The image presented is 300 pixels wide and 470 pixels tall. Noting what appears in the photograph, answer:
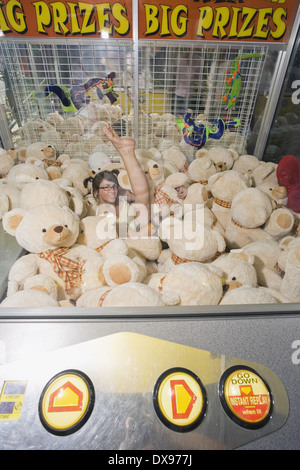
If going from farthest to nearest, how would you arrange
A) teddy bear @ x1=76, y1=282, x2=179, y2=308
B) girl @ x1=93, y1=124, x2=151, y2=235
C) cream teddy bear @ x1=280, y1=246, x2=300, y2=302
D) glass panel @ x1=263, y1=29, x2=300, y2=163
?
glass panel @ x1=263, y1=29, x2=300, y2=163, girl @ x1=93, y1=124, x2=151, y2=235, cream teddy bear @ x1=280, y1=246, x2=300, y2=302, teddy bear @ x1=76, y1=282, x2=179, y2=308

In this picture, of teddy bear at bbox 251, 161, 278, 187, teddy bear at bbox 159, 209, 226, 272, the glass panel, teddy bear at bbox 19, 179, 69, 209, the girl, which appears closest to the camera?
teddy bear at bbox 159, 209, 226, 272

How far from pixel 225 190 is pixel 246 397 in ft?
2.88

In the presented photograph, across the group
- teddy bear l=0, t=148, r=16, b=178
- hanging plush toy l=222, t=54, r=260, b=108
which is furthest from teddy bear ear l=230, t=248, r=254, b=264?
teddy bear l=0, t=148, r=16, b=178

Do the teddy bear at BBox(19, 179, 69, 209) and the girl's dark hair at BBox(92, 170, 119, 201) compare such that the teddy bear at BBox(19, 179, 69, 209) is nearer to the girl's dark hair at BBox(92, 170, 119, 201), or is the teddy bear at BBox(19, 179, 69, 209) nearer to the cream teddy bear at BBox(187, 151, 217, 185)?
the girl's dark hair at BBox(92, 170, 119, 201)

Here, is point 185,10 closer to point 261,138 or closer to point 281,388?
point 261,138

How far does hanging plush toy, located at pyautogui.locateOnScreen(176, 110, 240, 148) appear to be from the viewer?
1.38 m

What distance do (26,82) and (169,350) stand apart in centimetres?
129

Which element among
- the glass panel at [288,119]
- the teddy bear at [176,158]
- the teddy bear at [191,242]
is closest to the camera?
the teddy bear at [191,242]

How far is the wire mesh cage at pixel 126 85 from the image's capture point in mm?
1155

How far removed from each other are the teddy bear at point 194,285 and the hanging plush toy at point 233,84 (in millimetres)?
961

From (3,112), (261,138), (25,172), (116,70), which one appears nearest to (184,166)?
(261,138)
